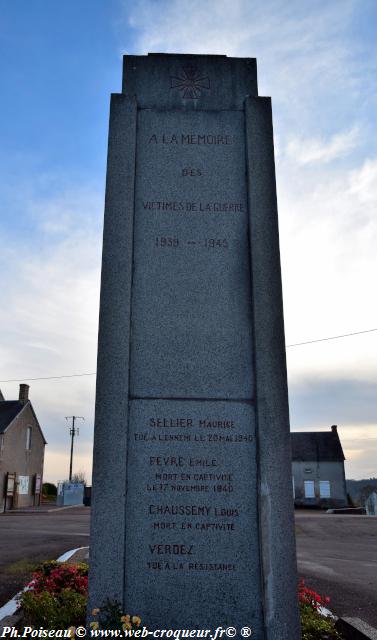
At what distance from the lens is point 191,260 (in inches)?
248

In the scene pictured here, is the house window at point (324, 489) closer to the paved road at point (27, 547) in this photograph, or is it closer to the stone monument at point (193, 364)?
the paved road at point (27, 547)

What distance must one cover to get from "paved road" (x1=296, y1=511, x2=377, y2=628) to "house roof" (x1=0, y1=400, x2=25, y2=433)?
25020mm

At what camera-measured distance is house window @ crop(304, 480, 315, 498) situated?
53594 millimetres

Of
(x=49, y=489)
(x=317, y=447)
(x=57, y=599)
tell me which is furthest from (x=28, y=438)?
(x=57, y=599)

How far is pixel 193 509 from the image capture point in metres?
5.50

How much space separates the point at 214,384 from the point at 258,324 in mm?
804

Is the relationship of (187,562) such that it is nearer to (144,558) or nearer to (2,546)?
(144,558)

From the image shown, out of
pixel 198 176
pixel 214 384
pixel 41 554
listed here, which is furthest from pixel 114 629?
pixel 41 554

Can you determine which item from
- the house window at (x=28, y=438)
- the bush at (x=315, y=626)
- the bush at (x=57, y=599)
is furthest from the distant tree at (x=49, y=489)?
the bush at (x=315, y=626)

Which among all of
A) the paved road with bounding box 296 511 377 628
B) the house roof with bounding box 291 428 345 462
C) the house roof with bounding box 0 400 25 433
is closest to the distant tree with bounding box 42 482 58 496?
the house roof with bounding box 0 400 25 433

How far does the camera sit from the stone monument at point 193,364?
5.32m

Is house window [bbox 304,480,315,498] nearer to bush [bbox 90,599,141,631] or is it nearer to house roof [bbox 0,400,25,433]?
house roof [bbox 0,400,25,433]

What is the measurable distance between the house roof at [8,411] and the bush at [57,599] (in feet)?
111

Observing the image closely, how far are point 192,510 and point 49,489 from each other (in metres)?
55.7
